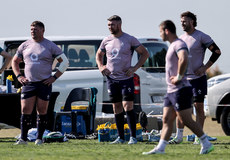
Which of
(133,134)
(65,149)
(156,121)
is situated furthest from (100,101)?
(65,149)

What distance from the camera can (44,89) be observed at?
1123cm

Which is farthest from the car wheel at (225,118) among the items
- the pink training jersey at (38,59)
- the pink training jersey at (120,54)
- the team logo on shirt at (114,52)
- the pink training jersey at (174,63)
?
the pink training jersey at (174,63)

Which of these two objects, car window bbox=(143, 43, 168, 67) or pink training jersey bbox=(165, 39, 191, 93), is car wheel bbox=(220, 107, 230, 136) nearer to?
car window bbox=(143, 43, 168, 67)

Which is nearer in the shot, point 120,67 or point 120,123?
point 120,67

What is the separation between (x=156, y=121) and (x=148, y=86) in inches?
73.7

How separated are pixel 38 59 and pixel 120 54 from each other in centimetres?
129

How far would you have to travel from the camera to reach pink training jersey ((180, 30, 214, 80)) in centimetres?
1102

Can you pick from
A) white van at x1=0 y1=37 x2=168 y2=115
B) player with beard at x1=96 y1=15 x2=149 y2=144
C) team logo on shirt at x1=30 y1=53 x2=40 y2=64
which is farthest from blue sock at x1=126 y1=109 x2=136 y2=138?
white van at x1=0 y1=37 x2=168 y2=115

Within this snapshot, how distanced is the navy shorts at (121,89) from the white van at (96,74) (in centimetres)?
411

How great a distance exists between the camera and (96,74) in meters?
15.9

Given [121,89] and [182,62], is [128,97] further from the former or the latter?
[182,62]

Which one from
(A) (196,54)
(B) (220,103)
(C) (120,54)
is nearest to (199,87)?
(A) (196,54)

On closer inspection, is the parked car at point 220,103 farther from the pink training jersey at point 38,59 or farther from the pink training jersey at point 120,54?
the pink training jersey at point 38,59

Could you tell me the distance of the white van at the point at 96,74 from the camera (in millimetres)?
15938
